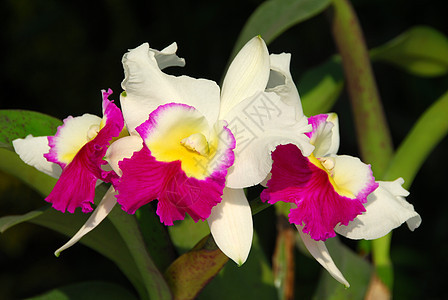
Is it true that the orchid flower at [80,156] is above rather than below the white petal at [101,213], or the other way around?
above

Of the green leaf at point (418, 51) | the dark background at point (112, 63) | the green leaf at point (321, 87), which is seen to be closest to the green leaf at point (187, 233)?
the green leaf at point (321, 87)

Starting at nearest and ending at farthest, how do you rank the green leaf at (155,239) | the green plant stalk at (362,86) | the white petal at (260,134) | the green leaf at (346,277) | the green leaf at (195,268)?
the white petal at (260,134)
the green leaf at (195,268)
the green leaf at (155,239)
the green leaf at (346,277)
the green plant stalk at (362,86)

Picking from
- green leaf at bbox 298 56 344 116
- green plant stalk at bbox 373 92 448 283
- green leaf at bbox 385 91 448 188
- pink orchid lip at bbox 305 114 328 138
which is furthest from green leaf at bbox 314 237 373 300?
pink orchid lip at bbox 305 114 328 138

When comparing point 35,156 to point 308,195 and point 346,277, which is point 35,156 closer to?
point 308,195

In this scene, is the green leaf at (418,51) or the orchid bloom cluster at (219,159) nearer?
the orchid bloom cluster at (219,159)

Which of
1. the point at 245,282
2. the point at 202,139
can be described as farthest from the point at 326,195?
the point at 245,282

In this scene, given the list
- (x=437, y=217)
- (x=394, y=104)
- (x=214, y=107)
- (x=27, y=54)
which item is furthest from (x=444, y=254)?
(x=27, y=54)

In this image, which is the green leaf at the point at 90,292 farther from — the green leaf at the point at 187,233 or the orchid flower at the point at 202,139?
the orchid flower at the point at 202,139
